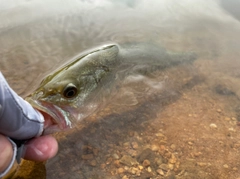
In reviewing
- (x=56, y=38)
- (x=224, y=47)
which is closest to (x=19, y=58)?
(x=56, y=38)

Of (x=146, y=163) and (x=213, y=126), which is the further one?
(x=213, y=126)

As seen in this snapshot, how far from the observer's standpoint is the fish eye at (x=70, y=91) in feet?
7.85

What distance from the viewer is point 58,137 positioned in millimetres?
2678

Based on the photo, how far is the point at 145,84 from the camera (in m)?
3.81

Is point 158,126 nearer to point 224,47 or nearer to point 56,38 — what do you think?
point 56,38

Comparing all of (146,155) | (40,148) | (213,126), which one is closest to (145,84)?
(213,126)

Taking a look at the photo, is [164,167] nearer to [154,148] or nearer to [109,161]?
[154,148]

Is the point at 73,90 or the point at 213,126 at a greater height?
the point at 73,90

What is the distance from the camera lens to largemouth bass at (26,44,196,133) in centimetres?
224

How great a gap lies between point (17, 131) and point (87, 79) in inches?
50.4

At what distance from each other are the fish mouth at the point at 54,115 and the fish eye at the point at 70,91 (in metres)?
0.18

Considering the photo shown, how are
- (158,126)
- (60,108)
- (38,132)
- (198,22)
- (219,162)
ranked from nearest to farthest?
(38,132), (60,108), (219,162), (158,126), (198,22)

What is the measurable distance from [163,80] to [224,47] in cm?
195

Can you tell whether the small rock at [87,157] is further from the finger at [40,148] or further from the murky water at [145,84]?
the finger at [40,148]
